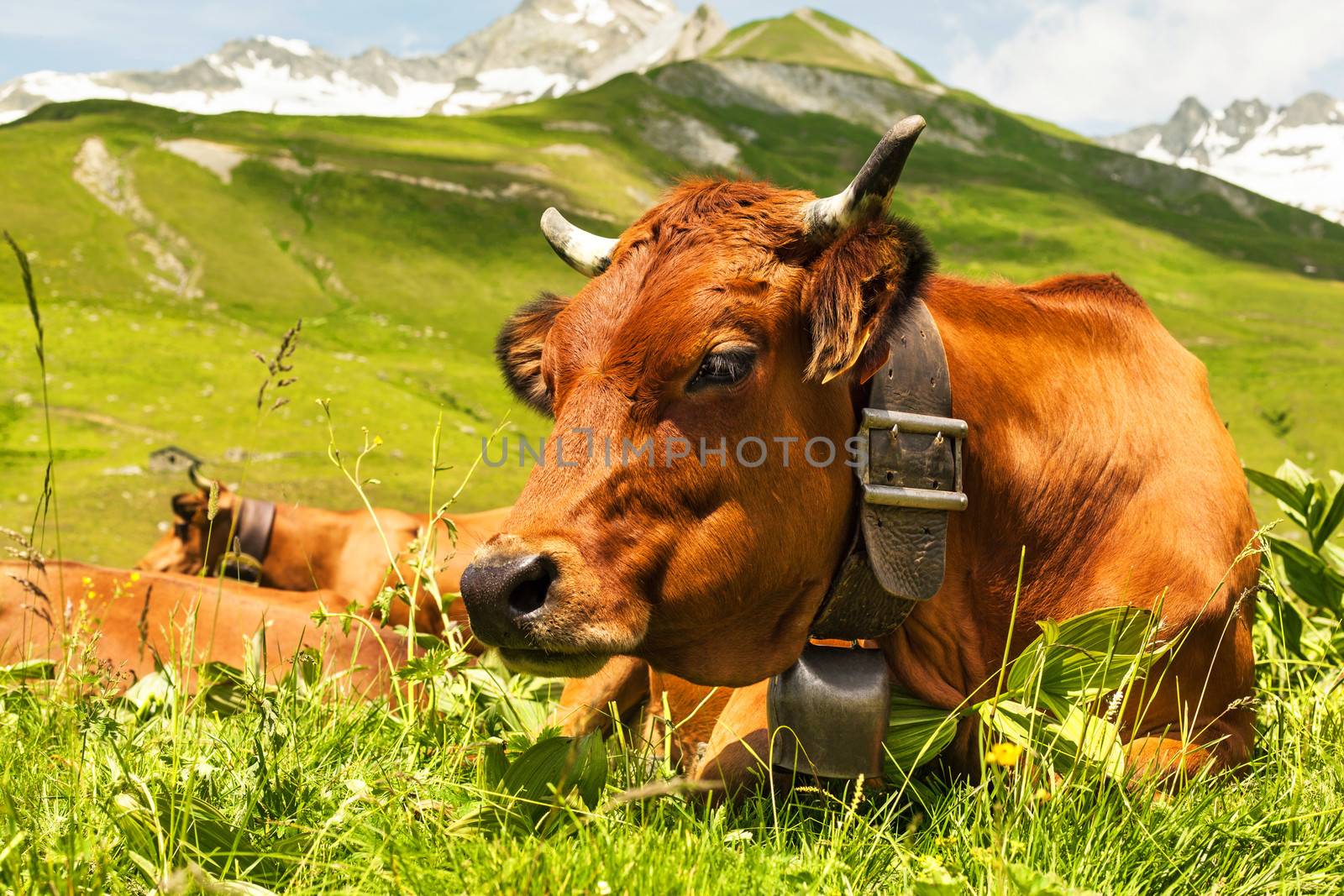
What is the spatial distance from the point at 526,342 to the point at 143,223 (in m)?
53.0

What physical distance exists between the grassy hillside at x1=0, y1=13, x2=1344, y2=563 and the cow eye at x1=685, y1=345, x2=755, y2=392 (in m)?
0.89

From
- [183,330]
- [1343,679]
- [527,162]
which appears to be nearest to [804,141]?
[527,162]

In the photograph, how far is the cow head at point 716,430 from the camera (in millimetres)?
3045

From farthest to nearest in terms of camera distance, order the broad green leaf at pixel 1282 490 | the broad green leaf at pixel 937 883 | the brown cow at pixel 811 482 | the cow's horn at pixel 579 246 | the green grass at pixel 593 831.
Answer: the broad green leaf at pixel 1282 490
the cow's horn at pixel 579 246
the brown cow at pixel 811 482
the green grass at pixel 593 831
the broad green leaf at pixel 937 883

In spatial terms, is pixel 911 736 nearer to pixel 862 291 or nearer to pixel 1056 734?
pixel 1056 734

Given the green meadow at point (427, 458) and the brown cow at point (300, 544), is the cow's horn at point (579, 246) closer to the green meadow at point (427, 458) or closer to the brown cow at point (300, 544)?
the green meadow at point (427, 458)

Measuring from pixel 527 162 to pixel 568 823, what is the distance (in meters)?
75.1

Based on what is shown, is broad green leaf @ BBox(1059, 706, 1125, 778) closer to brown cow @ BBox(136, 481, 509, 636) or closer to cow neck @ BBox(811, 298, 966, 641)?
cow neck @ BBox(811, 298, 966, 641)

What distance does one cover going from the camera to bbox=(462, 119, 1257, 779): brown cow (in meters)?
3.07

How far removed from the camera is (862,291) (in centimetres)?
321

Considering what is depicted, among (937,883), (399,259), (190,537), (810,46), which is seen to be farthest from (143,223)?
(810,46)

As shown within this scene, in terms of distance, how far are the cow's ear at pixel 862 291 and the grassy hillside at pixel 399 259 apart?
386 millimetres

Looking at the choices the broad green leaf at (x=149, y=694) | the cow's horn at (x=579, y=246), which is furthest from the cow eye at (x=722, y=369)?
the broad green leaf at (x=149, y=694)

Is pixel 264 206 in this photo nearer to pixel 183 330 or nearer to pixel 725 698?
pixel 183 330
